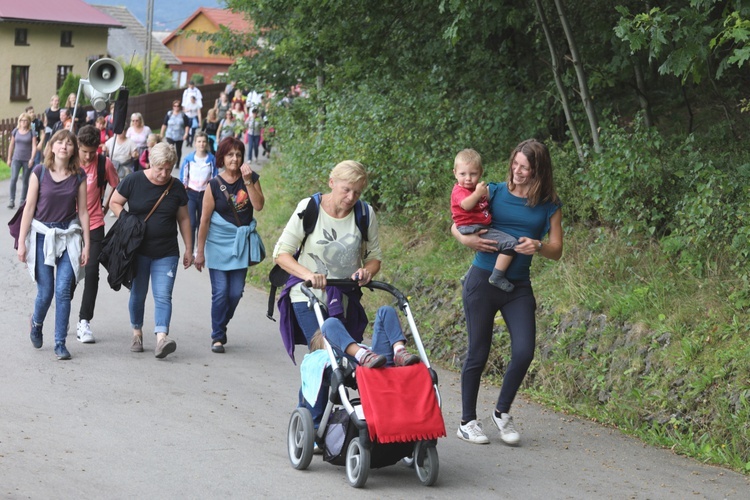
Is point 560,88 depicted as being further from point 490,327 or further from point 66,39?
point 66,39

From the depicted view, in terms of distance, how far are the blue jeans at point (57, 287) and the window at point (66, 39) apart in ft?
195

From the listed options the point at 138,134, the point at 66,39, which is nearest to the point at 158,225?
the point at 138,134

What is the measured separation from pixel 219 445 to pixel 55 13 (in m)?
61.9

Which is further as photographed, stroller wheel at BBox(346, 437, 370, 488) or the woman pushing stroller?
the woman pushing stroller

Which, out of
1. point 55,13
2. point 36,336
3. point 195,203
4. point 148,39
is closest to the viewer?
point 36,336

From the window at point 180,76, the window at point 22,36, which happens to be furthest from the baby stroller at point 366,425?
the window at point 180,76

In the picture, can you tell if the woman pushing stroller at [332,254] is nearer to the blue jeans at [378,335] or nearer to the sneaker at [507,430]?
the blue jeans at [378,335]

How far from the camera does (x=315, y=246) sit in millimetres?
7281

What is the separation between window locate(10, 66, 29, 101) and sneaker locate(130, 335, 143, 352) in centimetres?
5634

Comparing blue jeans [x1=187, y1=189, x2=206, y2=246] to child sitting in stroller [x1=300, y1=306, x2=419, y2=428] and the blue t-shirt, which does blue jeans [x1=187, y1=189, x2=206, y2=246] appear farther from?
child sitting in stroller [x1=300, y1=306, x2=419, y2=428]

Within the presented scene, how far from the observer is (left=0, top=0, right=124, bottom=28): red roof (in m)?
62.3

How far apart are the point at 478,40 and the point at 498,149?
1.87 m

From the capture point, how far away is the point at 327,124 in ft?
53.4

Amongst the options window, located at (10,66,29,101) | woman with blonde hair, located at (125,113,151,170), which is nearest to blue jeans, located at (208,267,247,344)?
woman with blonde hair, located at (125,113,151,170)
